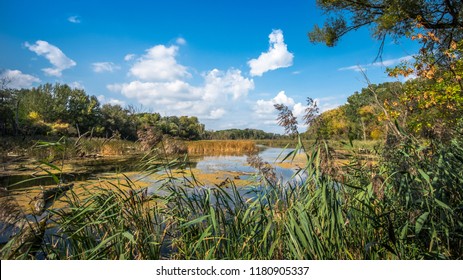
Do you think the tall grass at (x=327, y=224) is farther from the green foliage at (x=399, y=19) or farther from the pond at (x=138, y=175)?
the green foliage at (x=399, y=19)

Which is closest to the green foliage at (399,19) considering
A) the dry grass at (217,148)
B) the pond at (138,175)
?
the pond at (138,175)

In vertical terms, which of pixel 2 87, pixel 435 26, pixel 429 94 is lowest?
pixel 429 94

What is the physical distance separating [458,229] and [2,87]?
2849cm

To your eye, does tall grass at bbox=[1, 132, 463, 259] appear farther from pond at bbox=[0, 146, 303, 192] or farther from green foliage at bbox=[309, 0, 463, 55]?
green foliage at bbox=[309, 0, 463, 55]

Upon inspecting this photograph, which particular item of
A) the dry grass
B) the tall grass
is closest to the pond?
the tall grass

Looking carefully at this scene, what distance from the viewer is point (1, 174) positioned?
9016 millimetres

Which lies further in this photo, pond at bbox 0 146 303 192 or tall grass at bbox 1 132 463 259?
pond at bbox 0 146 303 192

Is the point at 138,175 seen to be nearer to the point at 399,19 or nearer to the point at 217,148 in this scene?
the point at 399,19

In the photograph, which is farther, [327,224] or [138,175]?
[138,175]

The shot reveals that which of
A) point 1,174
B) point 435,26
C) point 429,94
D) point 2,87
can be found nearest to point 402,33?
point 435,26

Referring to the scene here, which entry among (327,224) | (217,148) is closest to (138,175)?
(327,224)

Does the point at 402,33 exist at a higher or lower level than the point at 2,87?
lower

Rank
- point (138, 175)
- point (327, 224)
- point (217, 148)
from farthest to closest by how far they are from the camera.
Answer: point (217, 148) → point (138, 175) → point (327, 224)
